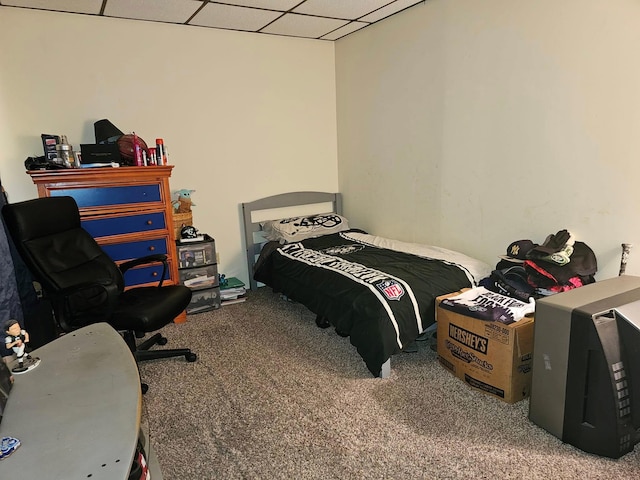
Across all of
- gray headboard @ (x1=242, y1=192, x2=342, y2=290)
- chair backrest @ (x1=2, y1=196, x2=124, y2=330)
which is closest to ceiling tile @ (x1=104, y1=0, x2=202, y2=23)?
chair backrest @ (x1=2, y1=196, x2=124, y2=330)

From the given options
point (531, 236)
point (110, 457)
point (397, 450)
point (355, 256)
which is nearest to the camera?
point (110, 457)

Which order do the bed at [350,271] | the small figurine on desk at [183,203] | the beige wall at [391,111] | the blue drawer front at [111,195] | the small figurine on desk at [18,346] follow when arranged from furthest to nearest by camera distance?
the small figurine on desk at [183,203] < the blue drawer front at [111,195] < the bed at [350,271] < the beige wall at [391,111] < the small figurine on desk at [18,346]

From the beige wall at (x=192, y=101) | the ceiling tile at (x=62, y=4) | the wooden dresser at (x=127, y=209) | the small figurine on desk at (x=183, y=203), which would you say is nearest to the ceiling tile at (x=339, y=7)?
the beige wall at (x=192, y=101)

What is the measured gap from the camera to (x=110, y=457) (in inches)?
37.5

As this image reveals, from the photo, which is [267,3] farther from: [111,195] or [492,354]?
[492,354]

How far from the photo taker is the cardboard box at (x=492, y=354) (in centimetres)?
220

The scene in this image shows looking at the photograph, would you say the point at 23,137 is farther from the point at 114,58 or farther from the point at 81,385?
the point at 81,385

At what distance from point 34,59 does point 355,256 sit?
2.91 meters

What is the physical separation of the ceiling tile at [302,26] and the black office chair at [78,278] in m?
2.29

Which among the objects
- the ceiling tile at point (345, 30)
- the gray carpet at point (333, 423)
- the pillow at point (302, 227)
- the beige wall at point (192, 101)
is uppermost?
the ceiling tile at point (345, 30)

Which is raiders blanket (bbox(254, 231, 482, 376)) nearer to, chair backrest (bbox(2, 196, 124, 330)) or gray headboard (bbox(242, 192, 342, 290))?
gray headboard (bbox(242, 192, 342, 290))

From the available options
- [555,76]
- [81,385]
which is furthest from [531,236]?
[81,385]

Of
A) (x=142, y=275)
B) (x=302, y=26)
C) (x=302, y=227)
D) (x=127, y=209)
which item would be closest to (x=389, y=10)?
(x=302, y=26)

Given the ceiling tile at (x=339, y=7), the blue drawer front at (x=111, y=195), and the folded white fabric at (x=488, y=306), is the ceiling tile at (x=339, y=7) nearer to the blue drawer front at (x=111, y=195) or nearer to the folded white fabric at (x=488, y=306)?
the blue drawer front at (x=111, y=195)
